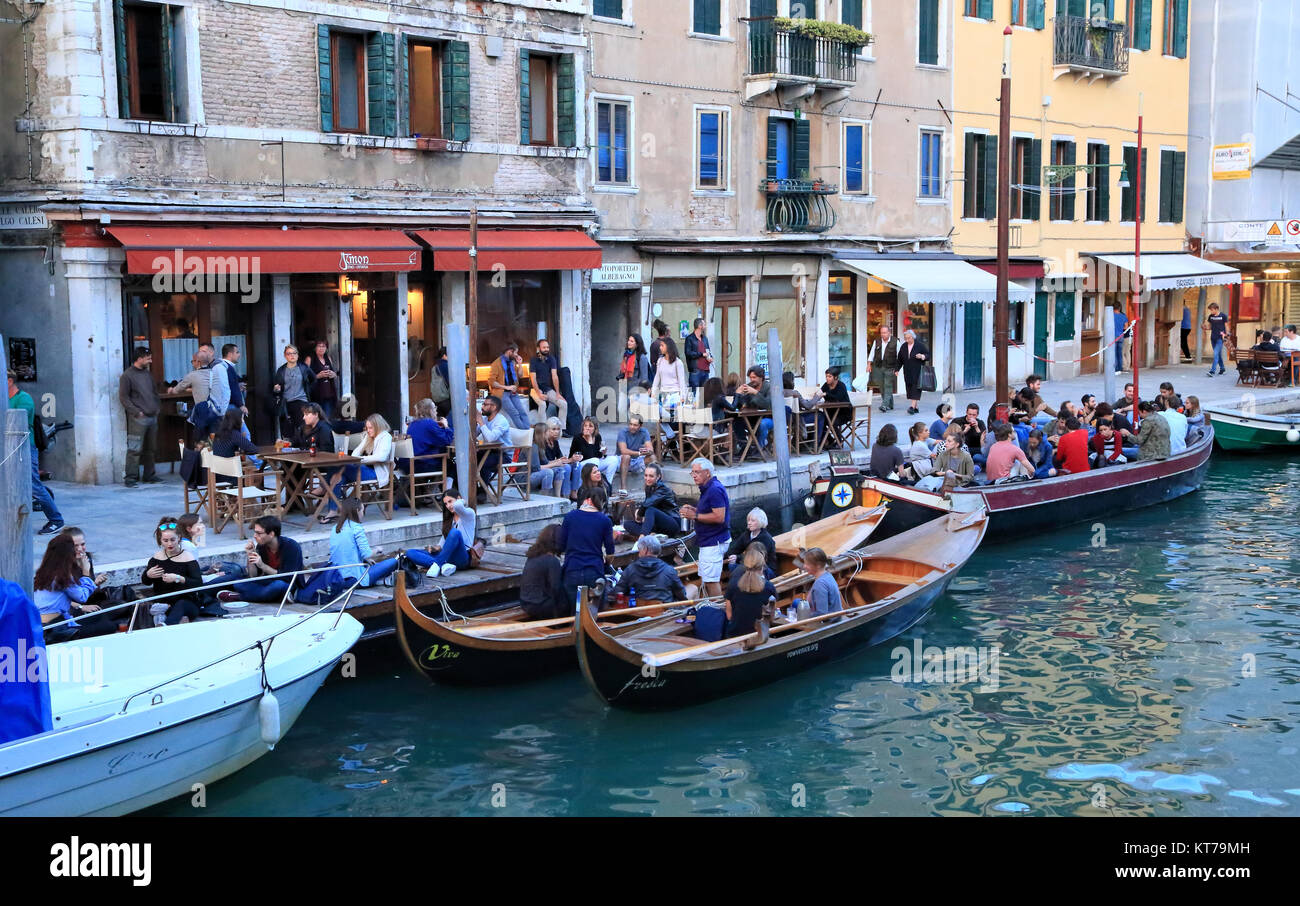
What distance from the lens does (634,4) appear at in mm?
24656

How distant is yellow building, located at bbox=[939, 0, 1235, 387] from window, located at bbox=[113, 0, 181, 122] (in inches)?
688

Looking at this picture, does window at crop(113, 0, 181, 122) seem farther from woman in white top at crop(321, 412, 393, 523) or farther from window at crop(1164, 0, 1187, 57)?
window at crop(1164, 0, 1187, 57)

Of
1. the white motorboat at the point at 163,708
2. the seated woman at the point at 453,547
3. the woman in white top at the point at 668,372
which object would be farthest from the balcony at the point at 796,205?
the white motorboat at the point at 163,708

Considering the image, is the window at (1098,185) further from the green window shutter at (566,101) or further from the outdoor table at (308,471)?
the outdoor table at (308,471)

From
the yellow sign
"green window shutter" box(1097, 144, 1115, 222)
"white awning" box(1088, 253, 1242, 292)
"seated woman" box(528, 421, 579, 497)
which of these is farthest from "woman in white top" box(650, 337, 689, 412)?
the yellow sign

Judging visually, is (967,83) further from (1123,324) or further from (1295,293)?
(1295,293)

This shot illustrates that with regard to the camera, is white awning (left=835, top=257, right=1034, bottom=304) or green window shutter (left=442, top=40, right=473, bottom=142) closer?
green window shutter (left=442, top=40, right=473, bottom=142)

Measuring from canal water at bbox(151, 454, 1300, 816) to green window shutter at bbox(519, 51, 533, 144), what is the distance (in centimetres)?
1030

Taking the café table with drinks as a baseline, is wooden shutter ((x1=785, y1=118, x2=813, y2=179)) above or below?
above

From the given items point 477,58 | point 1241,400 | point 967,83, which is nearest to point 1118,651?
point 477,58

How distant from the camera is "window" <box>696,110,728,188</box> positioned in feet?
85.6

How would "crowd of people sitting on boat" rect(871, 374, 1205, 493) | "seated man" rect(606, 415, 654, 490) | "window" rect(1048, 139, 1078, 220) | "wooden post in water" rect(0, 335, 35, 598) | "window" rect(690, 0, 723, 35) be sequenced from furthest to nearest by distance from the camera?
"window" rect(1048, 139, 1078, 220), "window" rect(690, 0, 723, 35), "crowd of people sitting on boat" rect(871, 374, 1205, 493), "seated man" rect(606, 415, 654, 490), "wooden post in water" rect(0, 335, 35, 598)

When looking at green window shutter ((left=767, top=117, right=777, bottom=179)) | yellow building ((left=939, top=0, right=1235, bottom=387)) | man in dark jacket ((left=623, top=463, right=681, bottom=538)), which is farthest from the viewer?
yellow building ((left=939, top=0, right=1235, bottom=387))

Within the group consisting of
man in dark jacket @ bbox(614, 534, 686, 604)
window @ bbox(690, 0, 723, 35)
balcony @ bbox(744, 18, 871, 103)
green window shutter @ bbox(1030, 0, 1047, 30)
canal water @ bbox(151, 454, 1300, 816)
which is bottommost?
canal water @ bbox(151, 454, 1300, 816)
